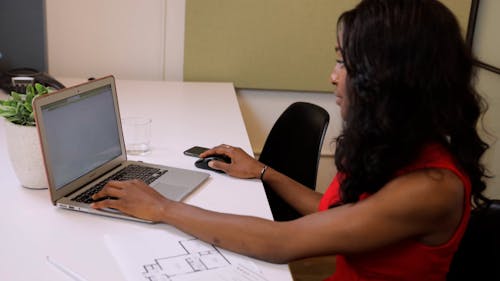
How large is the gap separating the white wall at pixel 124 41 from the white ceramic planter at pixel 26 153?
4.85 ft

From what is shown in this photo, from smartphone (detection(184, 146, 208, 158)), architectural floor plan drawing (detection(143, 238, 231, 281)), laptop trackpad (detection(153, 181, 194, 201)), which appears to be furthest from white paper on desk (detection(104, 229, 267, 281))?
smartphone (detection(184, 146, 208, 158))

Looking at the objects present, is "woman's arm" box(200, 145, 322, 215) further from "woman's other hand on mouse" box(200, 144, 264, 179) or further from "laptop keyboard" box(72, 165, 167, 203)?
"laptop keyboard" box(72, 165, 167, 203)

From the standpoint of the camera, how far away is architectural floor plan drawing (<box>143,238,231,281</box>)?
3.41 ft

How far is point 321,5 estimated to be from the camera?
108 inches

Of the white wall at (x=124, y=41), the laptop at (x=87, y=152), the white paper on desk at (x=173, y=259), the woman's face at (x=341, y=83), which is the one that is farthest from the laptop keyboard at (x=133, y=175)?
the white wall at (x=124, y=41)

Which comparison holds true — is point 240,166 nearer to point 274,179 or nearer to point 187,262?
point 274,179

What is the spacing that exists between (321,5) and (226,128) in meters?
1.06

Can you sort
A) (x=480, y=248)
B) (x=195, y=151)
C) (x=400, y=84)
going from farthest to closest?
(x=195, y=151) < (x=480, y=248) < (x=400, y=84)

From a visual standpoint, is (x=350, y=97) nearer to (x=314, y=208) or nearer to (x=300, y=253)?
(x=300, y=253)

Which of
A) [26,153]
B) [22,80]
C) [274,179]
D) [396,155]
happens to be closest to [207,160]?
[274,179]

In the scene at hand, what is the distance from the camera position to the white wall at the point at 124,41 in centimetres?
272

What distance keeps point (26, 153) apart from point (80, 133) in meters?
0.15

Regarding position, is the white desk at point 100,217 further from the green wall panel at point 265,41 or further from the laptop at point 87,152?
the green wall panel at point 265,41

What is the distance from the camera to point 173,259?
110 cm
